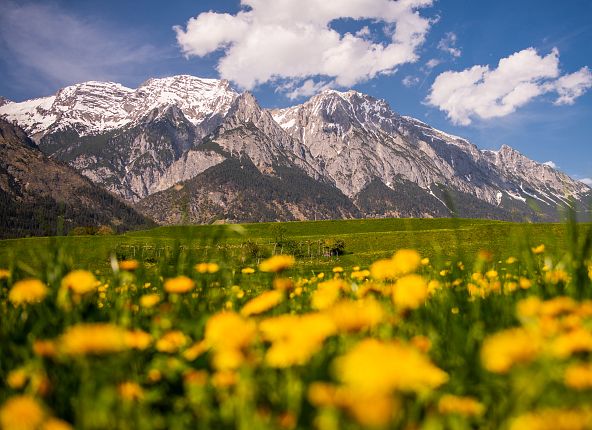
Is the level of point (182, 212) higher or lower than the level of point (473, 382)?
higher

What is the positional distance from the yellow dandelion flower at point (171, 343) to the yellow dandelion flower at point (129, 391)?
1.30ft

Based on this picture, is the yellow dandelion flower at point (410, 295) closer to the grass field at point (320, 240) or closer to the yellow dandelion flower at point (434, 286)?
the grass field at point (320, 240)

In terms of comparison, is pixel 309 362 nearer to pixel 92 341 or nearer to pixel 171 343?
pixel 92 341

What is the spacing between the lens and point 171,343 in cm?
206

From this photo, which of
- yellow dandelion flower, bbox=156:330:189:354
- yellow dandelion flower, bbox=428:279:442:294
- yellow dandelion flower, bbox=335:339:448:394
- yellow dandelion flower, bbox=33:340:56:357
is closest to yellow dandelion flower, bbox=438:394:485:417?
yellow dandelion flower, bbox=335:339:448:394

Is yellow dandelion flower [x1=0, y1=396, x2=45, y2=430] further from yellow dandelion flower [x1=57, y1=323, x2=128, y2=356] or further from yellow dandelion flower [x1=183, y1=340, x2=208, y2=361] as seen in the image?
yellow dandelion flower [x1=183, y1=340, x2=208, y2=361]

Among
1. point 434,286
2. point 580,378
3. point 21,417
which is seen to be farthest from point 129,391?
point 434,286

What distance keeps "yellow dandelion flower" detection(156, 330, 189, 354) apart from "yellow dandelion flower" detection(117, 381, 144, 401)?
1.30 feet

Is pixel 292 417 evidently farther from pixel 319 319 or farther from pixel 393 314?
pixel 393 314

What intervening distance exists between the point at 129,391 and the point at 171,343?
1.69 feet

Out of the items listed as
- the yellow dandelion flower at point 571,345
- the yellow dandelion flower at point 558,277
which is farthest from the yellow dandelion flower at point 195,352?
the yellow dandelion flower at point 558,277

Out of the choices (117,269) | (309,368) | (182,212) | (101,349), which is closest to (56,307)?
(117,269)

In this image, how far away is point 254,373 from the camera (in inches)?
60.8

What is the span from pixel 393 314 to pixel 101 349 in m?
1.53
